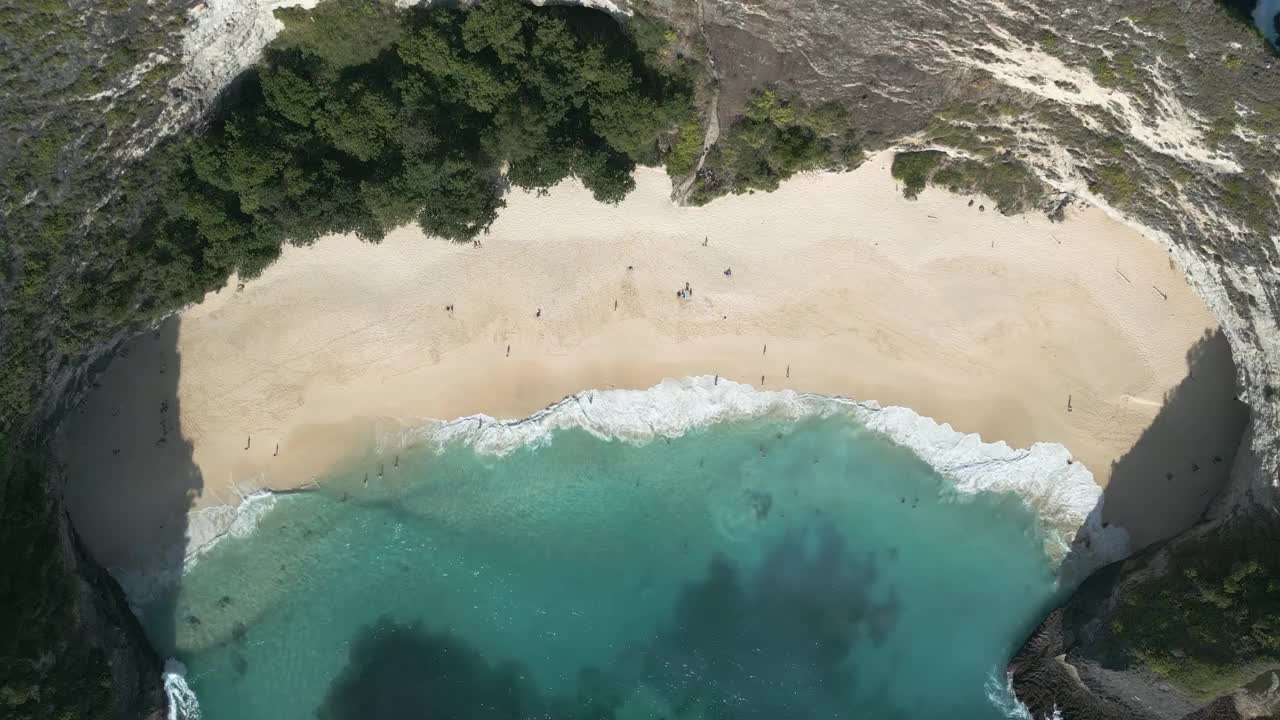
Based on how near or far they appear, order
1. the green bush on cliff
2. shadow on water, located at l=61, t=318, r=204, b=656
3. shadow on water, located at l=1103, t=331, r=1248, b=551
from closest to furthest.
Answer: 1. the green bush on cliff
2. shadow on water, located at l=61, t=318, r=204, b=656
3. shadow on water, located at l=1103, t=331, r=1248, b=551

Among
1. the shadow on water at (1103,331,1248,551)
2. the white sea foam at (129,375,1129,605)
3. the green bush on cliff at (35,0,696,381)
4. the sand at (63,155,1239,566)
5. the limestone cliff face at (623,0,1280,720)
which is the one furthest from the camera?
the white sea foam at (129,375,1129,605)

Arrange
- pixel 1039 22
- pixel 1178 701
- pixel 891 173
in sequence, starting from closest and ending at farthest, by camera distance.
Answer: pixel 1039 22
pixel 1178 701
pixel 891 173

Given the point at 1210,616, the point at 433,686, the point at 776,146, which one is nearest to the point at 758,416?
the point at 776,146

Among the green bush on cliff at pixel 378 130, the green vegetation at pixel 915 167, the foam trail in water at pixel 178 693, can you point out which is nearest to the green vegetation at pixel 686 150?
the green bush on cliff at pixel 378 130

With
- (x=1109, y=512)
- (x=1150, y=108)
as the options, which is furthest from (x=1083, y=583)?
(x=1150, y=108)

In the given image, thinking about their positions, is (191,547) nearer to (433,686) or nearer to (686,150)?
(433,686)

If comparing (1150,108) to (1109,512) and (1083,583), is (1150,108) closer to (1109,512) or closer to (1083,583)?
(1109,512)

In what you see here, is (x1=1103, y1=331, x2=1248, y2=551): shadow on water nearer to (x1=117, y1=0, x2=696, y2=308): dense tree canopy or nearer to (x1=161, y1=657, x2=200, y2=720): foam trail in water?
(x1=117, y1=0, x2=696, y2=308): dense tree canopy


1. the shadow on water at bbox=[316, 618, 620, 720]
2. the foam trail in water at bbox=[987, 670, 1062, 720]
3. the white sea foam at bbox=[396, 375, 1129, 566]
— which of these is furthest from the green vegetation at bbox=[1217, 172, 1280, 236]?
the shadow on water at bbox=[316, 618, 620, 720]
